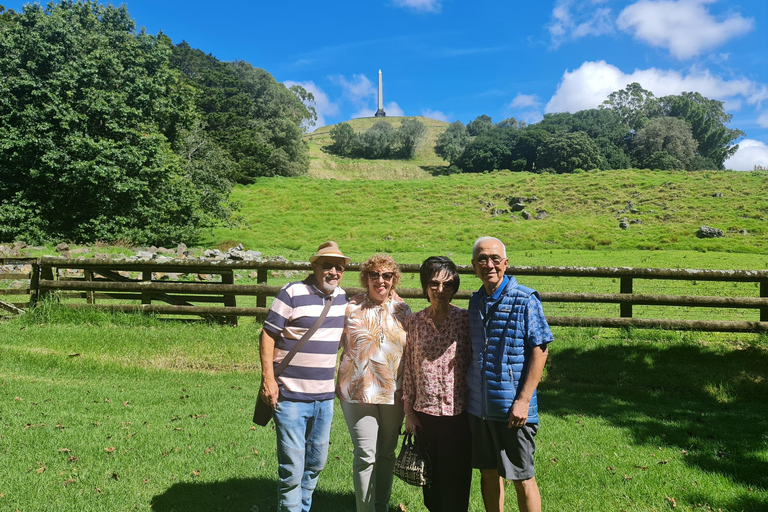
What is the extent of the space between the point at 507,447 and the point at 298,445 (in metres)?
Answer: 1.41

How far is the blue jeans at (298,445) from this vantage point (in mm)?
3424

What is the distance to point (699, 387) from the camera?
699cm

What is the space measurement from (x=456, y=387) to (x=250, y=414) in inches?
140

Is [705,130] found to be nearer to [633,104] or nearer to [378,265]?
[633,104]

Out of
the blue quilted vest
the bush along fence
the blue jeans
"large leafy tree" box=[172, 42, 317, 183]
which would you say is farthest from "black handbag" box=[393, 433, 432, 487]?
"large leafy tree" box=[172, 42, 317, 183]

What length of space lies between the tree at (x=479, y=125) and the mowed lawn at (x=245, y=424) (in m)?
109

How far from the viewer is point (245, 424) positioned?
5.73m

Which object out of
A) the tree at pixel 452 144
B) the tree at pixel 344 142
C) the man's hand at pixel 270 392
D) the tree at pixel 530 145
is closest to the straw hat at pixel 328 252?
the man's hand at pixel 270 392

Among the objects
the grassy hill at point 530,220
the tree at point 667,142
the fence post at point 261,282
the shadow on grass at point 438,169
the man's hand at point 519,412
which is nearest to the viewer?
the man's hand at point 519,412

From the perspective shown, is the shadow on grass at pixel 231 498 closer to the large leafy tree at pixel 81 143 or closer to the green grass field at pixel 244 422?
the green grass field at pixel 244 422

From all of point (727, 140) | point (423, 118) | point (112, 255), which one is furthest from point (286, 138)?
point (423, 118)

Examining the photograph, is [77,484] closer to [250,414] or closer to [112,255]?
[250,414]

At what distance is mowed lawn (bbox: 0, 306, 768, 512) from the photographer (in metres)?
4.14

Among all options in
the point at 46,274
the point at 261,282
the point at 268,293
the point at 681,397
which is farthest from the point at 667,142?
the point at 46,274
